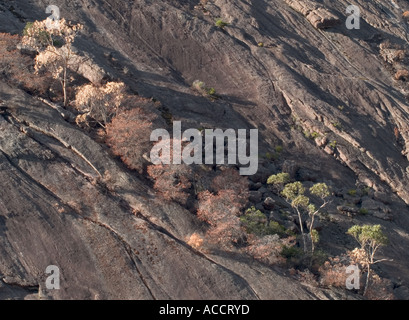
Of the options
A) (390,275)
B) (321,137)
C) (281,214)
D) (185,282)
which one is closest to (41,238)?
(185,282)

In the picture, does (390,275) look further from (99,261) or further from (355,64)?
(355,64)

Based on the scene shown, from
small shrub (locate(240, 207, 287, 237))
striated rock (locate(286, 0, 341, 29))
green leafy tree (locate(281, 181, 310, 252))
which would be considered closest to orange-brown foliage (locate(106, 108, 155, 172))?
small shrub (locate(240, 207, 287, 237))

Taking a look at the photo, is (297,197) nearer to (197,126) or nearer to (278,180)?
(278,180)

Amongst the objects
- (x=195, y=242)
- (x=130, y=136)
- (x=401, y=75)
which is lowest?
(x=195, y=242)

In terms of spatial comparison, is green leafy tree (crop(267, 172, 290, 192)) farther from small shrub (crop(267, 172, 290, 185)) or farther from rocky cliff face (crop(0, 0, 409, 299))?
rocky cliff face (crop(0, 0, 409, 299))

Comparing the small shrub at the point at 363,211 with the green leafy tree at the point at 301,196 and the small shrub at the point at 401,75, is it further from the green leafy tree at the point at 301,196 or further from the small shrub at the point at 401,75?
the small shrub at the point at 401,75

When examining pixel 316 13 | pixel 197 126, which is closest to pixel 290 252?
pixel 197 126

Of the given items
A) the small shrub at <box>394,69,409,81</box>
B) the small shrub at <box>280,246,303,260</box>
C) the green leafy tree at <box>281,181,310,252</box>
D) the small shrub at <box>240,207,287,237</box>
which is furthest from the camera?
the small shrub at <box>394,69,409,81</box>

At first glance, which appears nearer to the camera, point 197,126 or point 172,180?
point 172,180
